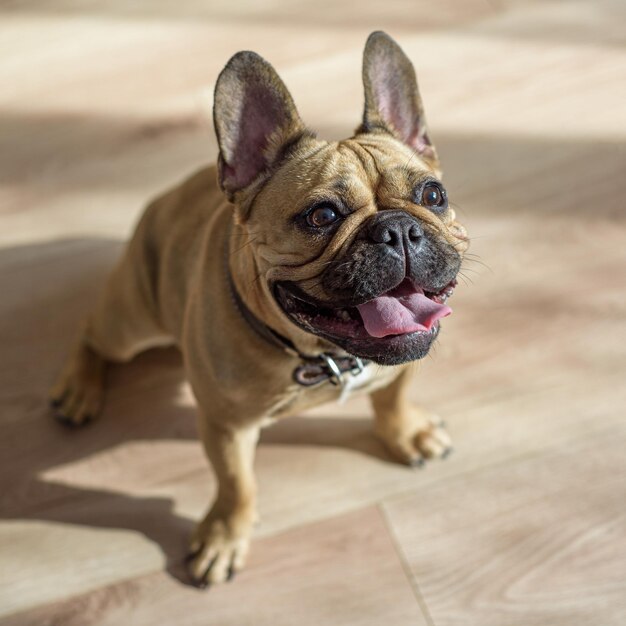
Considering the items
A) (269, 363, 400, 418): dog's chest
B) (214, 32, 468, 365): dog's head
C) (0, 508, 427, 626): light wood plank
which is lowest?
(0, 508, 427, 626): light wood plank

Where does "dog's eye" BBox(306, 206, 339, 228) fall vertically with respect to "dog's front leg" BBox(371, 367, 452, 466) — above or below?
above

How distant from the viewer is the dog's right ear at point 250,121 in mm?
1699

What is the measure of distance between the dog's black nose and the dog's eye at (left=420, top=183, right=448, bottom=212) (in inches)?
6.0

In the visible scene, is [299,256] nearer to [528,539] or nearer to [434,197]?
[434,197]

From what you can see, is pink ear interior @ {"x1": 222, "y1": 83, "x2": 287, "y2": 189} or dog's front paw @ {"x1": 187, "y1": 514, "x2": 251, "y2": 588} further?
dog's front paw @ {"x1": 187, "y1": 514, "x2": 251, "y2": 588}

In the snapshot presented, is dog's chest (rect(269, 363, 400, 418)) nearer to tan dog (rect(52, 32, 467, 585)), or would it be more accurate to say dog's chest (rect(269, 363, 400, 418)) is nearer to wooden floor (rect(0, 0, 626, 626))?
tan dog (rect(52, 32, 467, 585))

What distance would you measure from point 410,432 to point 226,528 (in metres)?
0.66

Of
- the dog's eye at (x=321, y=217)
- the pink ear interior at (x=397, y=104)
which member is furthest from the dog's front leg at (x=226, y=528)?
the pink ear interior at (x=397, y=104)

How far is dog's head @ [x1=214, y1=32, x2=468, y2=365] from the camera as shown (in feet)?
5.41

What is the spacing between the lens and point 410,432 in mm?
2461

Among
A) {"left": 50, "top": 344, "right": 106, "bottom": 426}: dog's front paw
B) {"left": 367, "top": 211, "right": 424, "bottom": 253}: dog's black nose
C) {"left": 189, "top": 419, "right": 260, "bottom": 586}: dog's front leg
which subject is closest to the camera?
{"left": 367, "top": 211, "right": 424, "bottom": 253}: dog's black nose

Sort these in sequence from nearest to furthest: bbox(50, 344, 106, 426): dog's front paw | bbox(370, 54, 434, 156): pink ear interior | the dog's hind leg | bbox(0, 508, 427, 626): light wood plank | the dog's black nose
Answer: the dog's black nose, bbox(370, 54, 434, 156): pink ear interior, bbox(0, 508, 427, 626): light wood plank, the dog's hind leg, bbox(50, 344, 106, 426): dog's front paw

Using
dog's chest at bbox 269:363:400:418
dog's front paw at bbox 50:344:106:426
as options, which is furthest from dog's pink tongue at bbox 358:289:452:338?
dog's front paw at bbox 50:344:106:426

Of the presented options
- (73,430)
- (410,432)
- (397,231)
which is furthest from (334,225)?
(73,430)
